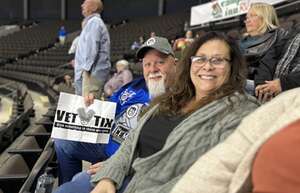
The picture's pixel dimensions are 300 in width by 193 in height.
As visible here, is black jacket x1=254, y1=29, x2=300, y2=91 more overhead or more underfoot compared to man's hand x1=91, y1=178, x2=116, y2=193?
more overhead

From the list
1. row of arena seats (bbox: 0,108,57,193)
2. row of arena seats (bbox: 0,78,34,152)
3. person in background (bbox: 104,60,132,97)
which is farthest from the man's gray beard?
person in background (bbox: 104,60,132,97)

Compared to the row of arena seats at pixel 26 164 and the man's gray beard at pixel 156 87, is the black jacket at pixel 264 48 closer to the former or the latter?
the man's gray beard at pixel 156 87

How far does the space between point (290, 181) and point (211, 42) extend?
1088mm

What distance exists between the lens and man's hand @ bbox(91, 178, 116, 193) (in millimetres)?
2049

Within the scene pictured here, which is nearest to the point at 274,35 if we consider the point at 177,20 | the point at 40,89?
the point at 40,89

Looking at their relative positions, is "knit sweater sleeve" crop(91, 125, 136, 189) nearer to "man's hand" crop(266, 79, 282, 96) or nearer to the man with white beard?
the man with white beard

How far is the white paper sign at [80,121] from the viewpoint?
9.43 ft

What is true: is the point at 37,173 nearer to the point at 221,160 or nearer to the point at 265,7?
the point at 221,160

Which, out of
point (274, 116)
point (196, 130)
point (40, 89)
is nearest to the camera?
point (274, 116)

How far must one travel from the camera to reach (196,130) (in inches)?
67.7

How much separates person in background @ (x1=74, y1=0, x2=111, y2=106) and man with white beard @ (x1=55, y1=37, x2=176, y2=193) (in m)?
0.70

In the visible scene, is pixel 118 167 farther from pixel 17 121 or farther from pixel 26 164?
pixel 17 121

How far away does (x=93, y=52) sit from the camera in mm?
3664

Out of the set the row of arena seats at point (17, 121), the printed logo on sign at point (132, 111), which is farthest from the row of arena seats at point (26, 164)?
the row of arena seats at point (17, 121)
